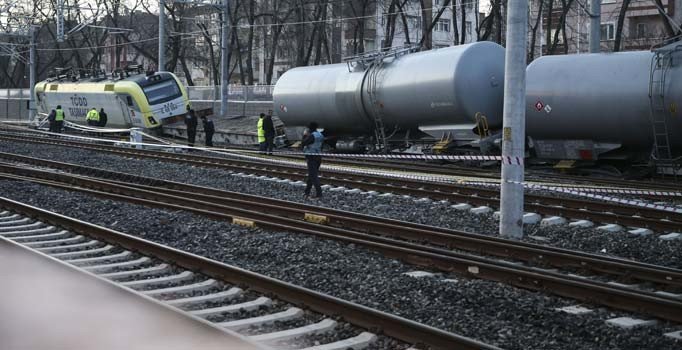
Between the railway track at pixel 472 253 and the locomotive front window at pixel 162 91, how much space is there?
1925 cm

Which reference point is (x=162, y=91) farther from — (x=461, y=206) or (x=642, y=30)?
(x=642, y=30)

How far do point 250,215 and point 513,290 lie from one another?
5.55m

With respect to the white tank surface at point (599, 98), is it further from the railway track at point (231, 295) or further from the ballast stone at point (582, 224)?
the railway track at point (231, 295)

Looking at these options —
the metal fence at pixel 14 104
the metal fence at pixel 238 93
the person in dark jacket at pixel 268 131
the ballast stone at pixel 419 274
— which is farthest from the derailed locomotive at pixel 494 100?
the metal fence at pixel 14 104

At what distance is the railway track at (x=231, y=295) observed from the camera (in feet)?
21.0

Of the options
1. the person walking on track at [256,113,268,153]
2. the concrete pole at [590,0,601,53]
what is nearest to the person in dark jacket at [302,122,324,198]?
the person walking on track at [256,113,268,153]

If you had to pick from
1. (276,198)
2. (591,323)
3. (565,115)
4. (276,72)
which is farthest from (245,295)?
(276,72)

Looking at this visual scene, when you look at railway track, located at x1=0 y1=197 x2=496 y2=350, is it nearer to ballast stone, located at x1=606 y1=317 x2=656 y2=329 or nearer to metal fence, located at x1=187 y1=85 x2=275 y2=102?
ballast stone, located at x1=606 y1=317 x2=656 y2=329

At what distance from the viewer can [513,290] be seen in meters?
8.16

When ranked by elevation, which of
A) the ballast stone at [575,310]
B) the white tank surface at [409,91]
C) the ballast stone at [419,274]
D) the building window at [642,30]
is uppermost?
the building window at [642,30]

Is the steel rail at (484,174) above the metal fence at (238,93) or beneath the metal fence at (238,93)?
beneath

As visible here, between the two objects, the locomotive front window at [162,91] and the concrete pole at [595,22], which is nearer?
the concrete pole at [595,22]

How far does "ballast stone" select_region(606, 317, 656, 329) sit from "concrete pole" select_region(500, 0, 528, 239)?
4.39 meters

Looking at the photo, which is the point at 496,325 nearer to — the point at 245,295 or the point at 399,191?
the point at 245,295
